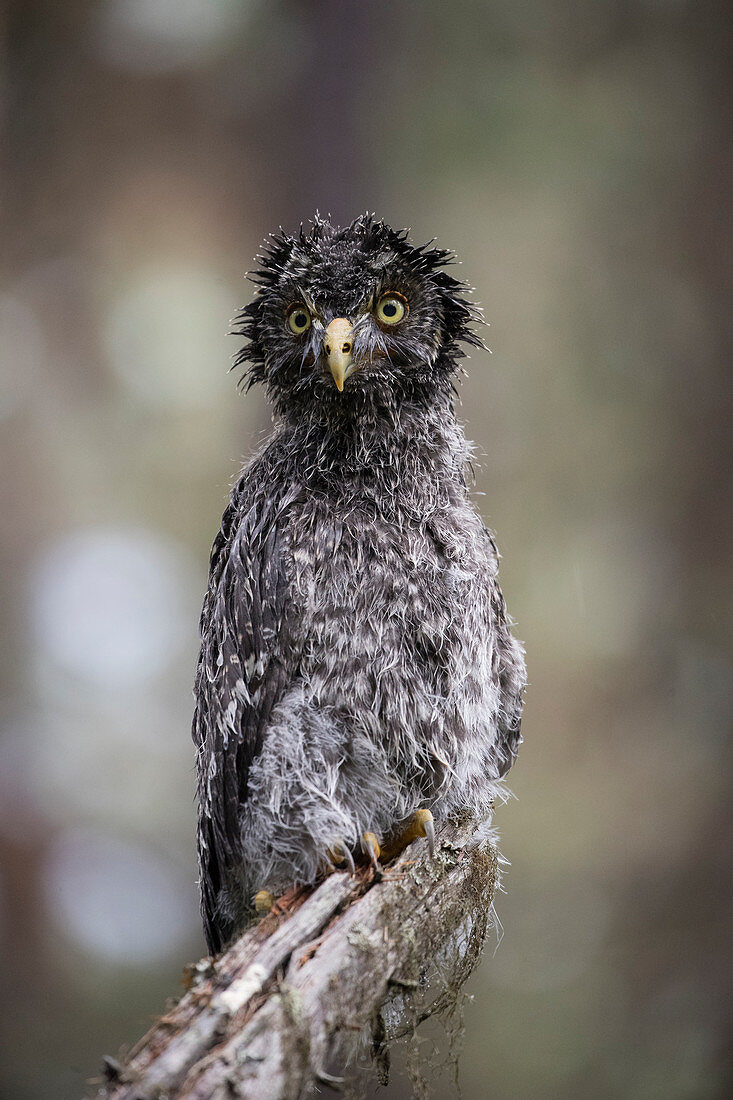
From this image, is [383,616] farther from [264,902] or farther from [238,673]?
[264,902]

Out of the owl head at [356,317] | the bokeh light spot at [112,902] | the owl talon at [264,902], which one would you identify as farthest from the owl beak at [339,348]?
the bokeh light spot at [112,902]

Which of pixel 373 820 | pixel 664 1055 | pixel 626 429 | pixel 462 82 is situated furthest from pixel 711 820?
pixel 462 82

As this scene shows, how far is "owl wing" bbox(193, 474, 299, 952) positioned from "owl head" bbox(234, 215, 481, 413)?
0.83 feet

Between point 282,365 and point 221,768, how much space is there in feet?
2.68

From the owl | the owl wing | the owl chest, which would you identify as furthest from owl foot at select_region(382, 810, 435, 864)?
the owl wing

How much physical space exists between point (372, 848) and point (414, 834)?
123 millimetres

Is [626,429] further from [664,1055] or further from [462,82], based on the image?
[664,1055]

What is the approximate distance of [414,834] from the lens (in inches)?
57.9

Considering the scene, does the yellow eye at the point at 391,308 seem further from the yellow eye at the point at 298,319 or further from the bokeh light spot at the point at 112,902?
the bokeh light spot at the point at 112,902

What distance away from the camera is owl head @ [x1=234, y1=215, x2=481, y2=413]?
4.74 ft

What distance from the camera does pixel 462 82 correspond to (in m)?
2.68

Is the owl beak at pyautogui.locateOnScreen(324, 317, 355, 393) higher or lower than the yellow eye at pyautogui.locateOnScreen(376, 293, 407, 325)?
lower

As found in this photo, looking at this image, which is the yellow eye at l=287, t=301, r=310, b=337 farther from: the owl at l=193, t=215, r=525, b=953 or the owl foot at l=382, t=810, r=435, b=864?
the owl foot at l=382, t=810, r=435, b=864

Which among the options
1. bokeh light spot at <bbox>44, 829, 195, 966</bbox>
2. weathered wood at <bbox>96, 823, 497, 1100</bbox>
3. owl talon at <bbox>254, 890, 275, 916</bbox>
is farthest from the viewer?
bokeh light spot at <bbox>44, 829, 195, 966</bbox>
